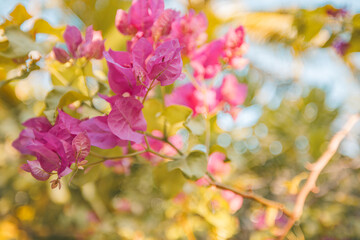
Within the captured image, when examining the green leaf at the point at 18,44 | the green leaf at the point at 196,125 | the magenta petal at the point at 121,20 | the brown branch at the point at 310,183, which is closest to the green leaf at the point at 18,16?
the green leaf at the point at 18,44

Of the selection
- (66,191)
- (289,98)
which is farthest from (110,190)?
(289,98)

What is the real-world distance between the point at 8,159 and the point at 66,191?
46 centimetres

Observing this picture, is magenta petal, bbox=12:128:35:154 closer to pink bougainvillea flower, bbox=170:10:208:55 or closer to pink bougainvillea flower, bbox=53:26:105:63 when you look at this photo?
pink bougainvillea flower, bbox=53:26:105:63

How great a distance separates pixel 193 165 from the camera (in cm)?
31

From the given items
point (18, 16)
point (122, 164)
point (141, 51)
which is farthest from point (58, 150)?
point (122, 164)

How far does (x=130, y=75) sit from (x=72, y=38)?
126 millimetres

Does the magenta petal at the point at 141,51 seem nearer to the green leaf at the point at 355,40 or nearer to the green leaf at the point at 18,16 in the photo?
the green leaf at the point at 18,16

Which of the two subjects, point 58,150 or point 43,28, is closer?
point 58,150

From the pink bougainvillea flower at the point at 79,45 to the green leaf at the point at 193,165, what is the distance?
16 cm

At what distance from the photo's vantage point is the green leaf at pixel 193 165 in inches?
11.5

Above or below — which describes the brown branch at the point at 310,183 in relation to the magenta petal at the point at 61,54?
below

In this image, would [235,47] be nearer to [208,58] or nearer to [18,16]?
[208,58]

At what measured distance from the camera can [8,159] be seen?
43.8 inches

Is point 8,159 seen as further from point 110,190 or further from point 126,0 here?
point 126,0
